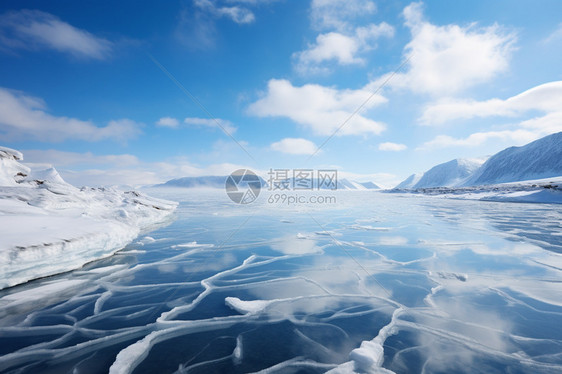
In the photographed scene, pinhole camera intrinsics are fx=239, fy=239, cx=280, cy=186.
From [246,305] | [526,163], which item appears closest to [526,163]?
[526,163]

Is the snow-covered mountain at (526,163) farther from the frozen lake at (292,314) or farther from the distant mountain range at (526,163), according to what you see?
the frozen lake at (292,314)

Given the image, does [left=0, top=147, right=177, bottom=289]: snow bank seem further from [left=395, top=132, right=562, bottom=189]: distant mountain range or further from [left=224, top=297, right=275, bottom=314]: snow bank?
[left=395, top=132, right=562, bottom=189]: distant mountain range

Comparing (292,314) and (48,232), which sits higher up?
(48,232)

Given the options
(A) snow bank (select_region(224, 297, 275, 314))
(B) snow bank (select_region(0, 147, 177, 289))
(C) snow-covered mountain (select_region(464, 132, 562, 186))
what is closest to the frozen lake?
(A) snow bank (select_region(224, 297, 275, 314))

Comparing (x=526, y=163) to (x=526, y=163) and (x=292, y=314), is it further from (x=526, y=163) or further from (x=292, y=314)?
(x=292, y=314)

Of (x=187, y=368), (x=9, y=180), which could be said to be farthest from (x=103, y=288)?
(x=9, y=180)

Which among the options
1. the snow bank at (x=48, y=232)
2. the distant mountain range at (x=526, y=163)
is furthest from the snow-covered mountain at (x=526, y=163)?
the snow bank at (x=48, y=232)

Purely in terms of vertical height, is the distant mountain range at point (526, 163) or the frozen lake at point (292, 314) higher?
the distant mountain range at point (526, 163)
